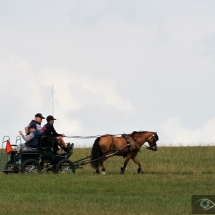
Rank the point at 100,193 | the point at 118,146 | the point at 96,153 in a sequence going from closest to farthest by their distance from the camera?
the point at 100,193, the point at 96,153, the point at 118,146

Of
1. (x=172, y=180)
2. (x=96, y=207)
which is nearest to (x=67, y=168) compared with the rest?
(x=172, y=180)

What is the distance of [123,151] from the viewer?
83.9 ft

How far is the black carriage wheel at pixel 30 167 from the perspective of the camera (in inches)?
886

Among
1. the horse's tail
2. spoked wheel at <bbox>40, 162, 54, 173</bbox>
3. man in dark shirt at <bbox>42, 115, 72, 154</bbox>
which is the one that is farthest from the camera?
the horse's tail

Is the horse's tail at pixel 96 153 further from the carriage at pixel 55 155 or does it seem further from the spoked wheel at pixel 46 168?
the spoked wheel at pixel 46 168

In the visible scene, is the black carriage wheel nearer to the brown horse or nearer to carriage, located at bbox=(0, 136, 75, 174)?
carriage, located at bbox=(0, 136, 75, 174)

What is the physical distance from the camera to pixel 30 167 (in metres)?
22.7

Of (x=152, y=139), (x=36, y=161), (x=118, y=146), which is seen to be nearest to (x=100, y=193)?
(x=36, y=161)

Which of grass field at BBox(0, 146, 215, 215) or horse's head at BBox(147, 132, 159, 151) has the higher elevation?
horse's head at BBox(147, 132, 159, 151)

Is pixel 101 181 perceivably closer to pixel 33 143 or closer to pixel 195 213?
pixel 33 143

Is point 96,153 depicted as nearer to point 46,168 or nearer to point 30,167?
point 46,168

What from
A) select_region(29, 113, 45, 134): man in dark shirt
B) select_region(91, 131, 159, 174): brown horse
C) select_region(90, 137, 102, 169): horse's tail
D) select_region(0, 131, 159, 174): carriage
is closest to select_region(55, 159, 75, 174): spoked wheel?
select_region(0, 131, 159, 174): carriage

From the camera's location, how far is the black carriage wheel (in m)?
22.5

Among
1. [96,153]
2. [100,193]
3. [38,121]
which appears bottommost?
[100,193]
